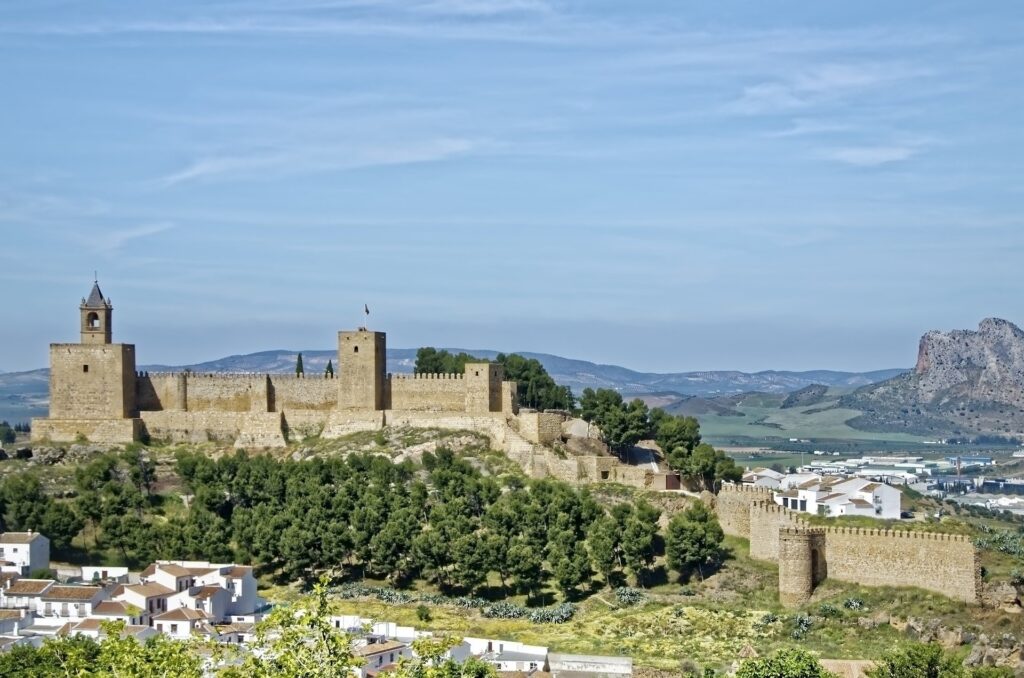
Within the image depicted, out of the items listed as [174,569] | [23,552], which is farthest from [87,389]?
[174,569]

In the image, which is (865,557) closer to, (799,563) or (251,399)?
(799,563)

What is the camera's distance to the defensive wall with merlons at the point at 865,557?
129ft

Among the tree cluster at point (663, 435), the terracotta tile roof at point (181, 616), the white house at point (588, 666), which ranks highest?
the tree cluster at point (663, 435)

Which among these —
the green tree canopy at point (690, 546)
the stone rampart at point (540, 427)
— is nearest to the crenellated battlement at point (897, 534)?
the green tree canopy at point (690, 546)

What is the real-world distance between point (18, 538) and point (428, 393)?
606 inches

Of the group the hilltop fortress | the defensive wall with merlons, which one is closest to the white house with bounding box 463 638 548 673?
the defensive wall with merlons

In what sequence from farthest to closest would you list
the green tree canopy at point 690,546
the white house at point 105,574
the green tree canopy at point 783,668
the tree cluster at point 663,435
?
the tree cluster at point 663,435
the white house at point 105,574
the green tree canopy at point 690,546
the green tree canopy at point 783,668

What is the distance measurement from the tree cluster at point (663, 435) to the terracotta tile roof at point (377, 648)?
54.5 feet

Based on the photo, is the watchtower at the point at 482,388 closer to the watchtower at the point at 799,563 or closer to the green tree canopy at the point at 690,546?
the green tree canopy at the point at 690,546

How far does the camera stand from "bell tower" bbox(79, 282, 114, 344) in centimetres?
5834

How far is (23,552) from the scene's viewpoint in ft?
152

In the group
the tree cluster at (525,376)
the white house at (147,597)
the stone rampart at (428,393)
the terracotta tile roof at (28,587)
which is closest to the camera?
the white house at (147,597)

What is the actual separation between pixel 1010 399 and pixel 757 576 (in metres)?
157

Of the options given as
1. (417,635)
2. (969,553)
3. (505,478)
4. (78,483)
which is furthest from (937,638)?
(78,483)
